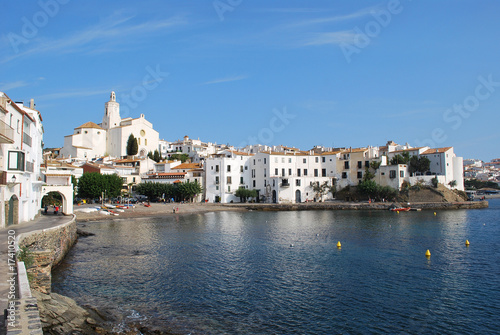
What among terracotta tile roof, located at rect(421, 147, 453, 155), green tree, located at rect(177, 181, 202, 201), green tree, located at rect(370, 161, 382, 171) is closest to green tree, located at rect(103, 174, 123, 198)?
green tree, located at rect(177, 181, 202, 201)

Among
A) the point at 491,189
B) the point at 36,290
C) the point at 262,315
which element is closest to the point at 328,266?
the point at 262,315

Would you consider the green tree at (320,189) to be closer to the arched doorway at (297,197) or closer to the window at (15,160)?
the arched doorway at (297,197)

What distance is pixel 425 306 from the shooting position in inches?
614

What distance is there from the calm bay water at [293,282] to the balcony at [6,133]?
805 cm

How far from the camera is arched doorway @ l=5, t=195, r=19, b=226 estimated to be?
22.7 metres

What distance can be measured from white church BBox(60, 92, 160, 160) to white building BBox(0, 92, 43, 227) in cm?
7757

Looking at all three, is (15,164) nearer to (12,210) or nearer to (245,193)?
(12,210)

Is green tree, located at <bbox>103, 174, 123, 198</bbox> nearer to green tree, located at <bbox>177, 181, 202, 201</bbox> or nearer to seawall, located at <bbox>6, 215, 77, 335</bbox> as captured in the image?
green tree, located at <bbox>177, 181, 202, 201</bbox>

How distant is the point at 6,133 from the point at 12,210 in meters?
5.70

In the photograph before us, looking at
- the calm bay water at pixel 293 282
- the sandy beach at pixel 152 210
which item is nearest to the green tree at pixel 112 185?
the sandy beach at pixel 152 210

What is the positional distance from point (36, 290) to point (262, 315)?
857cm

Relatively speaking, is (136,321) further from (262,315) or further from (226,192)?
(226,192)

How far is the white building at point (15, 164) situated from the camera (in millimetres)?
21422

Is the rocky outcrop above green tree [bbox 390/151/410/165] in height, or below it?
below
